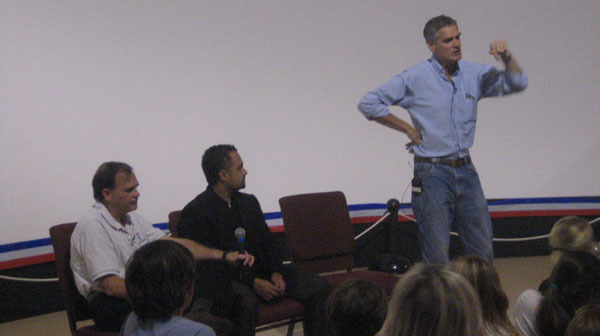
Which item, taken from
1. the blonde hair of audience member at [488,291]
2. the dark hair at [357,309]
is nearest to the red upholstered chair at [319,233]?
the blonde hair of audience member at [488,291]

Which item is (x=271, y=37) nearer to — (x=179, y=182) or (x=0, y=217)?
(x=179, y=182)

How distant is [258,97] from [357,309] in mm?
3349

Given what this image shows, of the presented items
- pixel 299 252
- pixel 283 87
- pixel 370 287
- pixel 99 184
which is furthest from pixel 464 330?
pixel 283 87

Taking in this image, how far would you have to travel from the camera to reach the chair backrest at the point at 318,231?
11.9 feet

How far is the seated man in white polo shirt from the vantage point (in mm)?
2697

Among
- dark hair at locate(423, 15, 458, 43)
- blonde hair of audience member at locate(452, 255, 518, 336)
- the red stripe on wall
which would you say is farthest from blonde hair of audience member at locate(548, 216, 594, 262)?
the red stripe on wall

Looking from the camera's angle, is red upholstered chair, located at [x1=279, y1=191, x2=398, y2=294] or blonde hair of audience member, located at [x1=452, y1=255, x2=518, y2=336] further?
red upholstered chair, located at [x1=279, y1=191, x2=398, y2=294]

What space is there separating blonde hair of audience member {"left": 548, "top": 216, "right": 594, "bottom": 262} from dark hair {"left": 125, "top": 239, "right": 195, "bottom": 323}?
168 centimetres

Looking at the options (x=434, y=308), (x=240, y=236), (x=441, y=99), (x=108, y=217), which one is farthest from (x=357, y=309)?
(x=441, y=99)

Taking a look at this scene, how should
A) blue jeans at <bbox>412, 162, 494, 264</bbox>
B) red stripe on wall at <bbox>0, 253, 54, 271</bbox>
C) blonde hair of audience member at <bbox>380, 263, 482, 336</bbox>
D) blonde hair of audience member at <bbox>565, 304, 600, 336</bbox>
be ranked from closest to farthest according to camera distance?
blonde hair of audience member at <bbox>380, 263, 482, 336</bbox>
blonde hair of audience member at <bbox>565, 304, 600, 336</bbox>
blue jeans at <bbox>412, 162, 494, 264</bbox>
red stripe on wall at <bbox>0, 253, 54, 271</bbox>

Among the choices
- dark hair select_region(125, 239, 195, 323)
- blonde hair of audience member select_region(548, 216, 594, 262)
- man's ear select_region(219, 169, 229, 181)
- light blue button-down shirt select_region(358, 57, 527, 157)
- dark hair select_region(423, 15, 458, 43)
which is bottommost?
blonde hair of audience member select_region(548, 216, 594, 262)

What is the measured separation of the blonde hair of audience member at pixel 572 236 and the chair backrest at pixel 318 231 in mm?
1139

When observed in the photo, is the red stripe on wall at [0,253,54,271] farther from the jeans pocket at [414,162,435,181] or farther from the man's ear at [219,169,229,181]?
the jeans pocket at [414,162,435,181]

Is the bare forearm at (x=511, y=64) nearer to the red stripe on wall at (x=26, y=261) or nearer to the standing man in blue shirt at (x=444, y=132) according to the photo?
the standing man in blue shirt at (x=444, y=132)
